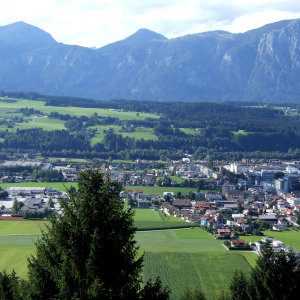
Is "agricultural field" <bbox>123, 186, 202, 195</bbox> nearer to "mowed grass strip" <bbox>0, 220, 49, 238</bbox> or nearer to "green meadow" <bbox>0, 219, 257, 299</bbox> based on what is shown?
"green meadow" <bbox>0, 219, 257, 299</bbox>

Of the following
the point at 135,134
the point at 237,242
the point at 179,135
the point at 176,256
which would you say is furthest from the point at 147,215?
the point at 179,135

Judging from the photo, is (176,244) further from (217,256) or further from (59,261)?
(59,261)

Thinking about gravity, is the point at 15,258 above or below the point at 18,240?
above

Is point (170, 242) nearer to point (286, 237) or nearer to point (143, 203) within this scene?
point (286, 237)

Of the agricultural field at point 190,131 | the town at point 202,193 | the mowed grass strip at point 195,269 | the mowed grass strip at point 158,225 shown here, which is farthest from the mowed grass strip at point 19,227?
the agricultural field at point 190,131

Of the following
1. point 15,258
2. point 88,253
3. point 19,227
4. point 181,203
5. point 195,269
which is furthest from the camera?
point 181,203

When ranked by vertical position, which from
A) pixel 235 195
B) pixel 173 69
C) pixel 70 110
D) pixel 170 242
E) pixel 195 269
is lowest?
pixel 235 195
